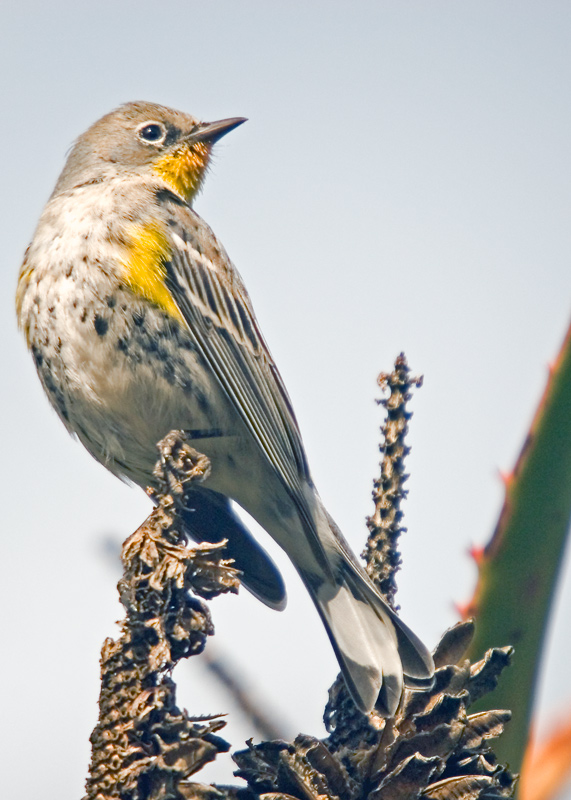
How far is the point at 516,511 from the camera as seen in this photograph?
2.37 m

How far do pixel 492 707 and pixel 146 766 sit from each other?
1.00m

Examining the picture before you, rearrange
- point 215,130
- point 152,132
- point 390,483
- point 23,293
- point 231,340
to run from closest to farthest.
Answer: point 390,483
point 23,293
point 231,340
point 215,130
point 152,132

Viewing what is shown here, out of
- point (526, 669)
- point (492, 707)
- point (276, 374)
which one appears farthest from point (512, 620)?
point (276, 374)

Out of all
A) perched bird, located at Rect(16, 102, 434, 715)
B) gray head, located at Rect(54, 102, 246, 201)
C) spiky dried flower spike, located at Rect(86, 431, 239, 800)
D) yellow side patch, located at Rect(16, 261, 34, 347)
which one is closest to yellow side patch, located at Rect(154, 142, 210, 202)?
gray head, located at Rect(54, 102, 246, 201)

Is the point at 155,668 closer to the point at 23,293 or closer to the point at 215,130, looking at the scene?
the point at 23,293

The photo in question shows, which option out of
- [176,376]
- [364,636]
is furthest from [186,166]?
[364,636]

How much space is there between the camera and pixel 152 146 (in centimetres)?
571

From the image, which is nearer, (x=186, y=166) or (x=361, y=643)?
(x=361, y=643)

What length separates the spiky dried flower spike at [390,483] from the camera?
2.57m

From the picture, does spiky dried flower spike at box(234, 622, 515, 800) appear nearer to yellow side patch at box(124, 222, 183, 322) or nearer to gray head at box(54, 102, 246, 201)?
yellow side patch at box(124, 222, 183, 322)

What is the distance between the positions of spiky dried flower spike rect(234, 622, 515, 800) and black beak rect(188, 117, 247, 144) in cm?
421

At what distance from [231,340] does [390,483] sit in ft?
7.89

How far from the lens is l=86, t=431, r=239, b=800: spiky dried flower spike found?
6.38 feet

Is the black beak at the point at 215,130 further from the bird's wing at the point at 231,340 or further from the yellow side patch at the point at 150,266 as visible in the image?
the yellow side patch at the point at 150,266
